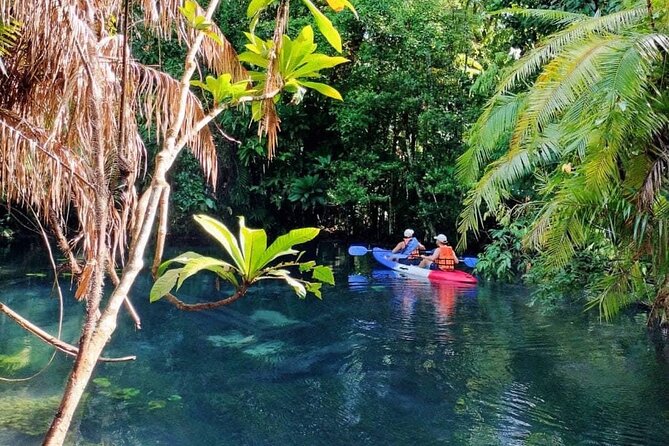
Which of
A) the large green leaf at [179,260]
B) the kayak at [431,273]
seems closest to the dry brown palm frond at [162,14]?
the large green leaf at [179,260]

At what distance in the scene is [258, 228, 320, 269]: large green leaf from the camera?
1.25 metres

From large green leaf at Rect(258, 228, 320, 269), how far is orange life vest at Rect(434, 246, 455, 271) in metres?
11.0

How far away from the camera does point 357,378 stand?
267 inches

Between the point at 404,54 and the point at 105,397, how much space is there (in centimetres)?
1112

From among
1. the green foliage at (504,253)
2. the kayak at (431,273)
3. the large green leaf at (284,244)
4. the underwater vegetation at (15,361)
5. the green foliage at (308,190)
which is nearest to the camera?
the large green leaf at (284,244)

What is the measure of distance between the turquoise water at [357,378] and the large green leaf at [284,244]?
4315 millimetres

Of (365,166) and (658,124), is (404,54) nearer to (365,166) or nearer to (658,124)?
(365,166)

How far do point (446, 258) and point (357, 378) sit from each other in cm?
586

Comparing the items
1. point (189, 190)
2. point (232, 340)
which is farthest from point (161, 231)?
point (189, 190)

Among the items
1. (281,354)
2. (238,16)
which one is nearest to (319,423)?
(281,354)

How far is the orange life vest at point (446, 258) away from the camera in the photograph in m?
12.2

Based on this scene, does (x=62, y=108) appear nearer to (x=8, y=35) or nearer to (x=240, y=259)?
(x=8, y=35)

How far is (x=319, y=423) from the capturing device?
18.4ft

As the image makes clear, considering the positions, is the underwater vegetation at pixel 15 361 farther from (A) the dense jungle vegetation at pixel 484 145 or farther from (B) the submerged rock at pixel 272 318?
(B) the submerged rock at pixel 272 318
